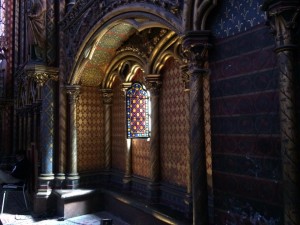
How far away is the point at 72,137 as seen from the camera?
801 centimetres

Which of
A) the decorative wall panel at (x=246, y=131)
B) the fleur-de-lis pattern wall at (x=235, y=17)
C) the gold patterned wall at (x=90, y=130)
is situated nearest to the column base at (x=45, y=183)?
the gold patterned wall at (x=90, y=130)

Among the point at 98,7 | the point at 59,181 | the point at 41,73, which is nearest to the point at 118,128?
the point at 59,181

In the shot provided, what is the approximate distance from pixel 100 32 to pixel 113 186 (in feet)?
12.9

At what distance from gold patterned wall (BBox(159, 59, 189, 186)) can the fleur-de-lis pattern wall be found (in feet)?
8.11

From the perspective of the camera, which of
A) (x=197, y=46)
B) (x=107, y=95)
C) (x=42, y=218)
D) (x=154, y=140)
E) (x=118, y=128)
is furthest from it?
(x=107, y=95)

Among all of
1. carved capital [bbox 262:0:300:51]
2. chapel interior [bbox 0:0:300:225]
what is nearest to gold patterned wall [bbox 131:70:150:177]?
chapel interior [bbox 0:0:300:225]

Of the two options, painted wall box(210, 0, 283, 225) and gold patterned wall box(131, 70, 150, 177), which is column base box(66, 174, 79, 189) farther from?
painted wall box(210, 0, 283, 225)

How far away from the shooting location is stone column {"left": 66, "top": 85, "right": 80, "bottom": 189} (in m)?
7.95

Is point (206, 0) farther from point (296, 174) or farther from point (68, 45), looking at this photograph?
point (68, 45)

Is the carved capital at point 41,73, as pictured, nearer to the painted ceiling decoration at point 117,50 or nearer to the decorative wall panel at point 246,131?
the painted ceiling decoration at point 117,50

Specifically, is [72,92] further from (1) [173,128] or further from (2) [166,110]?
(1) [173,128]

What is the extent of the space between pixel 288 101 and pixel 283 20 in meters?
0.71

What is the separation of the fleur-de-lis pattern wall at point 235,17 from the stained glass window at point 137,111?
4.08 m

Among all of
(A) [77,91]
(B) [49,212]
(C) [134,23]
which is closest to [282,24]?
(C) [134,23]
